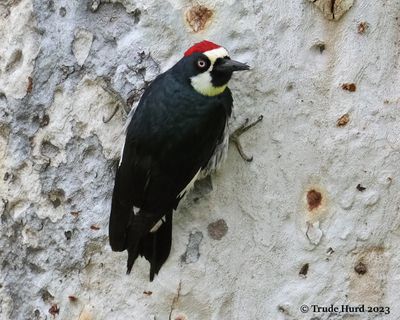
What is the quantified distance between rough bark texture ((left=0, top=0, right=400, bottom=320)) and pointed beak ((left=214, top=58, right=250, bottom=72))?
0.46ft

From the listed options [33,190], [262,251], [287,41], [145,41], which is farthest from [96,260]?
[287,41]

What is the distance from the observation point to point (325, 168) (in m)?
2.86

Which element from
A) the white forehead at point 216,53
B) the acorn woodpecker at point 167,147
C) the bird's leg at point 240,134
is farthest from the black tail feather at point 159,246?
the white forehead at point 216,53

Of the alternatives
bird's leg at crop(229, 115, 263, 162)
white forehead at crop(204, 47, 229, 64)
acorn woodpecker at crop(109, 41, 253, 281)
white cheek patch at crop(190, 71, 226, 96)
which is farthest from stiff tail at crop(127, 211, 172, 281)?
white forehead at crop(204, 47, 229, 64)

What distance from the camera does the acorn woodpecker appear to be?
2.79 metres

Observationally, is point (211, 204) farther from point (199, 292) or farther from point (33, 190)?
point (33, 190)

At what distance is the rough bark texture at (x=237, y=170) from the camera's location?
9.32 ft

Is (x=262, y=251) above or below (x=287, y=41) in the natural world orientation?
below

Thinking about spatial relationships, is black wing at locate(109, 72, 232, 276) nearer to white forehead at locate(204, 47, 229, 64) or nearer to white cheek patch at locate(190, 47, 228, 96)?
white cheek patch at locate(190, 47, 228, 96)

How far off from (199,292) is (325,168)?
56 cm

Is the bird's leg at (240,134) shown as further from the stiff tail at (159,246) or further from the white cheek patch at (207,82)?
the stiff tail at (159,246)

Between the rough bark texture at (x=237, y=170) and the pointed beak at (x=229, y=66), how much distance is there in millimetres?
140

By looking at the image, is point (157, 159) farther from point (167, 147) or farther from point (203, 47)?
point (203, 47)

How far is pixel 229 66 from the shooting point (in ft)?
9.11
